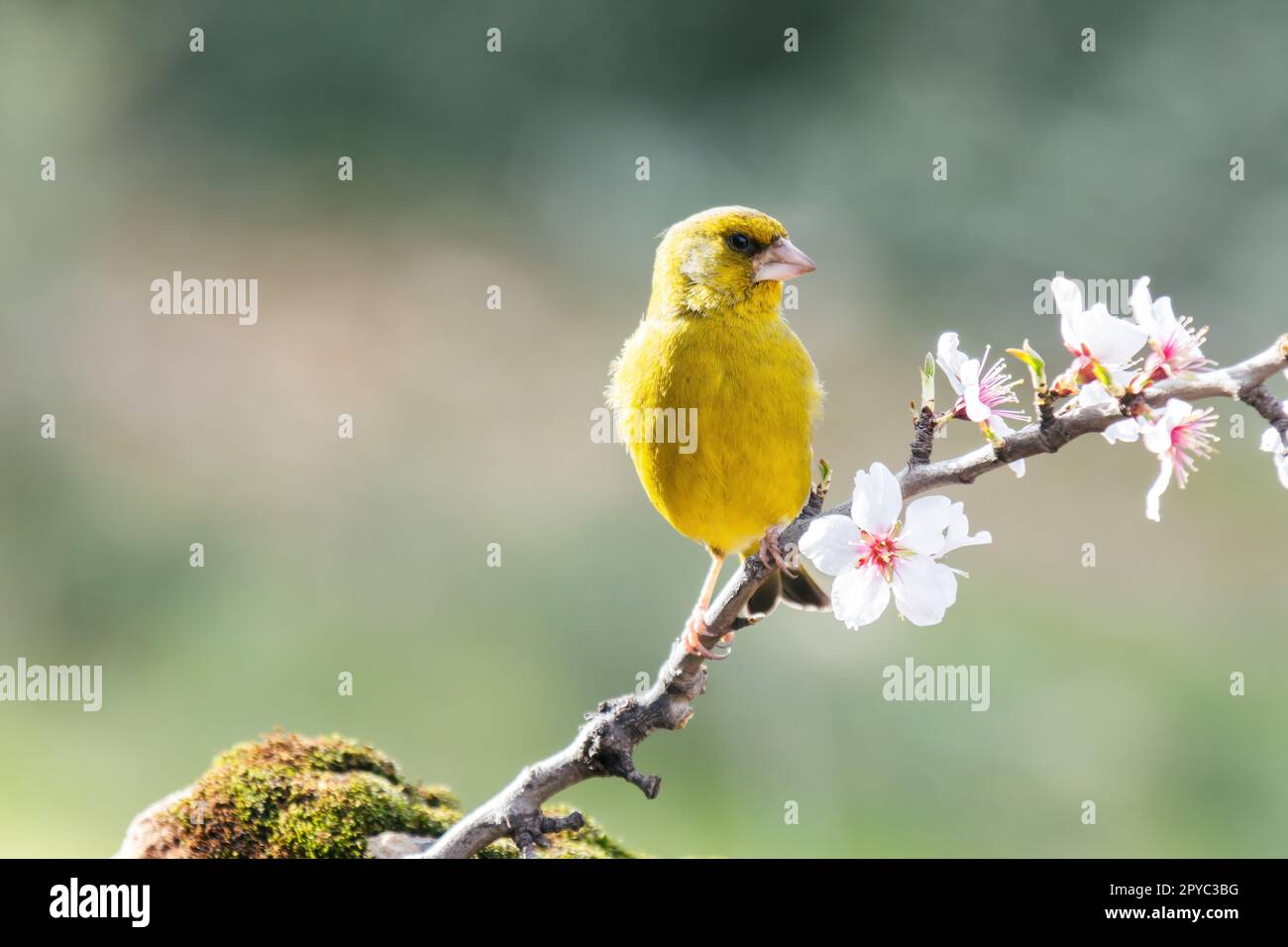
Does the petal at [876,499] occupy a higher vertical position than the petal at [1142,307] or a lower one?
lower

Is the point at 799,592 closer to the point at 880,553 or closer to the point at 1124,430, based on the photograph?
the point at 880,553

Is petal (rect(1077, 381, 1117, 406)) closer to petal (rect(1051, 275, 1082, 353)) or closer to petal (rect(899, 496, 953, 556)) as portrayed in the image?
A: petal (rect(1051, 275, 1082, 353))

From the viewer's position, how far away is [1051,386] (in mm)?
1686

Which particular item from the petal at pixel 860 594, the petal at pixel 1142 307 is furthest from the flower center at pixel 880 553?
the petal at pixel 1142 307

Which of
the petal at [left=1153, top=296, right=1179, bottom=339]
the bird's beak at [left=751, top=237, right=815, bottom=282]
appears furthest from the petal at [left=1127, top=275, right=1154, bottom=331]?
the bird's beak at [left=751, top=237, right=815, bottom=282]

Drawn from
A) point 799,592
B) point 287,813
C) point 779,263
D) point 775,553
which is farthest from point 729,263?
point 287,813

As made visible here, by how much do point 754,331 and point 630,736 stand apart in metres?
1.09

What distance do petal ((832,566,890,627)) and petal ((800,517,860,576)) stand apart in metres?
0.02

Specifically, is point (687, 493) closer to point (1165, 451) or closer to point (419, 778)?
point (419, 778)

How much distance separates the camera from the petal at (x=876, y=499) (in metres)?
1.72

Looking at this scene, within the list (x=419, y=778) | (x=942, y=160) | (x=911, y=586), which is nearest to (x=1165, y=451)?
(x=911, y=586)

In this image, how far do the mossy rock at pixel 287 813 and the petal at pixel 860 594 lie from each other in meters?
0.98

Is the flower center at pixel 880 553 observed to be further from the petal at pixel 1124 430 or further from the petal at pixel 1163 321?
the petal at pixel 1163 321

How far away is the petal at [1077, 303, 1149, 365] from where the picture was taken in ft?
5.27
